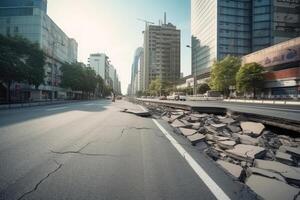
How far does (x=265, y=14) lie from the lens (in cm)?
10562

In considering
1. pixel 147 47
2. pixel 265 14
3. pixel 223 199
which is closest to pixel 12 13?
pixel 223 199

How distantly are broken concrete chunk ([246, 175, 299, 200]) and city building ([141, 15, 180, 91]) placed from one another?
187 m

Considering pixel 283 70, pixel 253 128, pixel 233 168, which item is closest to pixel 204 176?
pixel 233 168

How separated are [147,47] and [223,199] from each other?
19712 cm

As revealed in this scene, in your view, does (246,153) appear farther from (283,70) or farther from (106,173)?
Result: (283,70)

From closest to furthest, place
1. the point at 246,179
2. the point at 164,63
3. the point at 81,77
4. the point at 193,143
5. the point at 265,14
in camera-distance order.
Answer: the point at 246,179
the point at 193,143
the point at 81,77
the point at 265,14
the point at 164,63

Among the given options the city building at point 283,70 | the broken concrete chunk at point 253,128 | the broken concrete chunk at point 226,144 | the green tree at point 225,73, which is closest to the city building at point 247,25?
the green tree at point 225,73

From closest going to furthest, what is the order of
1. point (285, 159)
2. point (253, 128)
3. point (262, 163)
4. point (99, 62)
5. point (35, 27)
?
point (262, 163)
point (285, 159)
point (253, 128)
point (35, 27)
point (99, 62)

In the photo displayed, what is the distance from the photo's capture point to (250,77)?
184 ft

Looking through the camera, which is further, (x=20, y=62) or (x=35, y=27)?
(x=35, y=27)

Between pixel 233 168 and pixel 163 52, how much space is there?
Result: 19240 cm

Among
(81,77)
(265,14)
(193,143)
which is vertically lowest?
(193,143)

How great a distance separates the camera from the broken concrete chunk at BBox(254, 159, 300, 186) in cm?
452

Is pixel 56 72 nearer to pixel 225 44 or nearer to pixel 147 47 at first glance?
pixel 225 44
